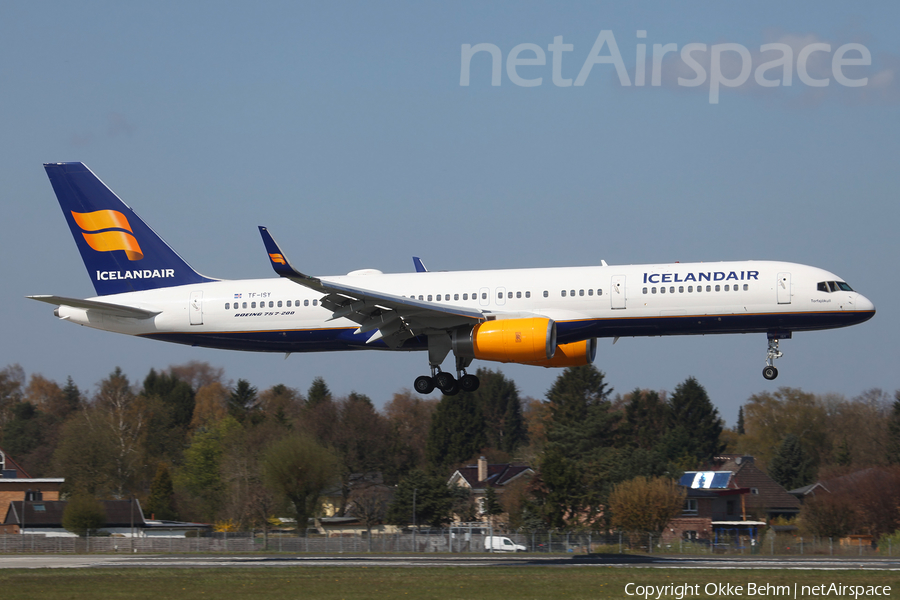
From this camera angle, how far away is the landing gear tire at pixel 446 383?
42.2 meters

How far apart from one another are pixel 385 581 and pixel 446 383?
9.51 m

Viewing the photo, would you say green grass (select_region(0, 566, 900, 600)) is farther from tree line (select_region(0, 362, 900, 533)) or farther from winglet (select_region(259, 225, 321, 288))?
tree line (select_region(0, 362, 900, 533))

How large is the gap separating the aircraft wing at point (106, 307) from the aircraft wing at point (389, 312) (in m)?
8.94

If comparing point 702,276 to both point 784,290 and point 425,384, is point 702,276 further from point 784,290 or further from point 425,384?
point 425,384

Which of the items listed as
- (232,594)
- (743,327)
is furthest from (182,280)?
(743,327)

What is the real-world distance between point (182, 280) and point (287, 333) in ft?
20.3

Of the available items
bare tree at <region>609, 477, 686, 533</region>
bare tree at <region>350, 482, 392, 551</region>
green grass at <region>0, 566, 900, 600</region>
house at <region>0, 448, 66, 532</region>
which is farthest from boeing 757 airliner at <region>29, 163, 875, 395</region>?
bare tree at <region>350, 482, 392, 551</region>

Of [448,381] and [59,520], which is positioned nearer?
[448,381]

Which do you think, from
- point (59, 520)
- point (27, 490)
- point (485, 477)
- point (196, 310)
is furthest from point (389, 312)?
point (485, 477)

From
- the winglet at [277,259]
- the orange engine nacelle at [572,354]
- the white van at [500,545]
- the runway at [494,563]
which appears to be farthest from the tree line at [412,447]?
the winglet at [277,259]

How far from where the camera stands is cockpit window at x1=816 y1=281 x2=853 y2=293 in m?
37.9

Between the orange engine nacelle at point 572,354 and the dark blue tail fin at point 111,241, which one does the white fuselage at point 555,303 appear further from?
the orange engine nacelle at point 572,354

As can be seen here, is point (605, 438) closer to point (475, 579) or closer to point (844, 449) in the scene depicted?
point (844, 449)

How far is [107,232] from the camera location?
4628 cm
